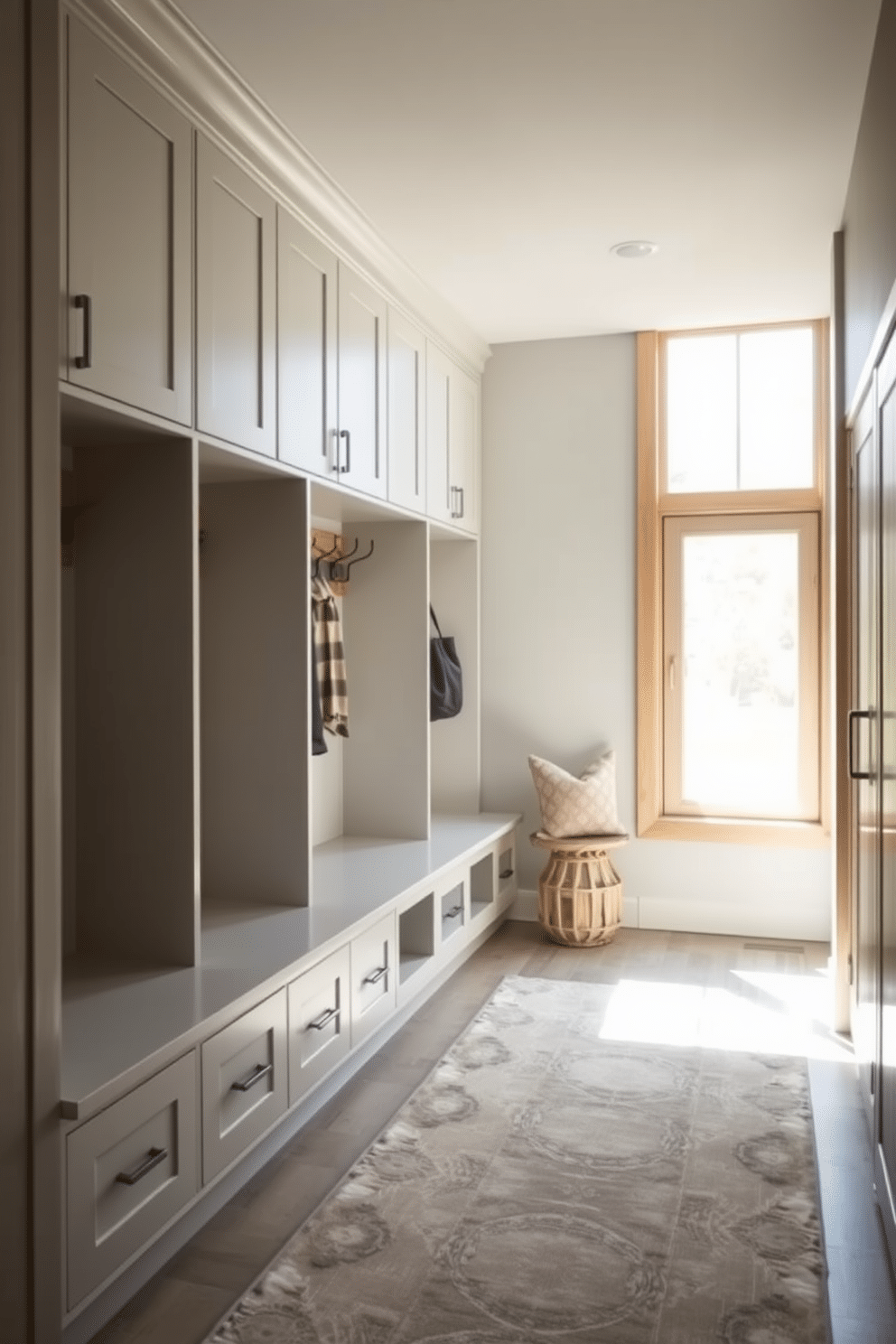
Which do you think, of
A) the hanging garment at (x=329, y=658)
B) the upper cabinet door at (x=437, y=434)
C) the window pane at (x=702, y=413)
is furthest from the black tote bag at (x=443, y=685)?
the window pane at (x=702, y=413)

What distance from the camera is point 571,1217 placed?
2.43m

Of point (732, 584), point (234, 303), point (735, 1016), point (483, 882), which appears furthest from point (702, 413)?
point (234, 303)

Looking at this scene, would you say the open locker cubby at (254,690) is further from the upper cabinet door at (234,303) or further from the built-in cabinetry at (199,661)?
the upper cabinet door at (234,303)

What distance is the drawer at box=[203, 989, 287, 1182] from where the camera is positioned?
2.30 m

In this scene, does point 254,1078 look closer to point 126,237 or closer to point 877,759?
point 877,759

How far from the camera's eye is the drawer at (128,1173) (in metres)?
1.88

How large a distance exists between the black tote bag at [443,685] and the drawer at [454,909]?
81cm

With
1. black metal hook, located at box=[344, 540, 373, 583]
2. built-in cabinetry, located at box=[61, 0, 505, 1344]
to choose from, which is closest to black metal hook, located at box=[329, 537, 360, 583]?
black metal hook, located at box=[344, 540, 373, 583]

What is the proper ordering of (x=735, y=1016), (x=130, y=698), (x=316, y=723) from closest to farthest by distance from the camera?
(x=130, y=698), (x=316, y=723), (x=735, y=1016)

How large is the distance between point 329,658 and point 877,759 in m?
2.04

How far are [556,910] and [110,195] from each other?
3.28m

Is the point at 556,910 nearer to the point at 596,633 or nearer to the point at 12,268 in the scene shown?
the point at 596,633

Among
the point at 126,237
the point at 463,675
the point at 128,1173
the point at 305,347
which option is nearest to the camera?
the point at 128,1173

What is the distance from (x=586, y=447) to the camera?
16.3 feet
